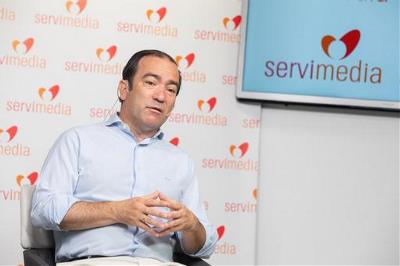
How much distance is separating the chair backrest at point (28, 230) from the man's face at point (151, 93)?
502 millimetres

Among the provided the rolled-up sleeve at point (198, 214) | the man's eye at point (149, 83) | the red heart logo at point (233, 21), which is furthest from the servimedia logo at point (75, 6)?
the rolled-up sleeve at point (198, 214)

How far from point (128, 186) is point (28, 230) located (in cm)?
41

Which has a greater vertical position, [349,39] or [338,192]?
[349,39]

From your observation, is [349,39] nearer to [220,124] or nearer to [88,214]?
[220,124]

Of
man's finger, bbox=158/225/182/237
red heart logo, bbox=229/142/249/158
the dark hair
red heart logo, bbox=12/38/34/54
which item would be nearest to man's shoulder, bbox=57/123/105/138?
the dark hair

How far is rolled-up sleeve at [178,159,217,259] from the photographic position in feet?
8.59

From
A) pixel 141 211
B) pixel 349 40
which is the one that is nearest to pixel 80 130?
pixel 141 211

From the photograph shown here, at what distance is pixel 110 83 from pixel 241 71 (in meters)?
0.85

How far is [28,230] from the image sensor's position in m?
2.53

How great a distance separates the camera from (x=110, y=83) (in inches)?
168

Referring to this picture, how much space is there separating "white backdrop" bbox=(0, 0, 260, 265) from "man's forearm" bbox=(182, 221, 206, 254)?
1.74 metres

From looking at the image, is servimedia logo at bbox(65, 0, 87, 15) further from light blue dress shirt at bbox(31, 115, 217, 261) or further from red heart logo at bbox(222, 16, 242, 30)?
light blue dress shirt at bbox(31, 115, 217, 261)

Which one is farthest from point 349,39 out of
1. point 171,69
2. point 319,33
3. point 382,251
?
point 171,69

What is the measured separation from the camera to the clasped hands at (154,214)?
7.63 feet
